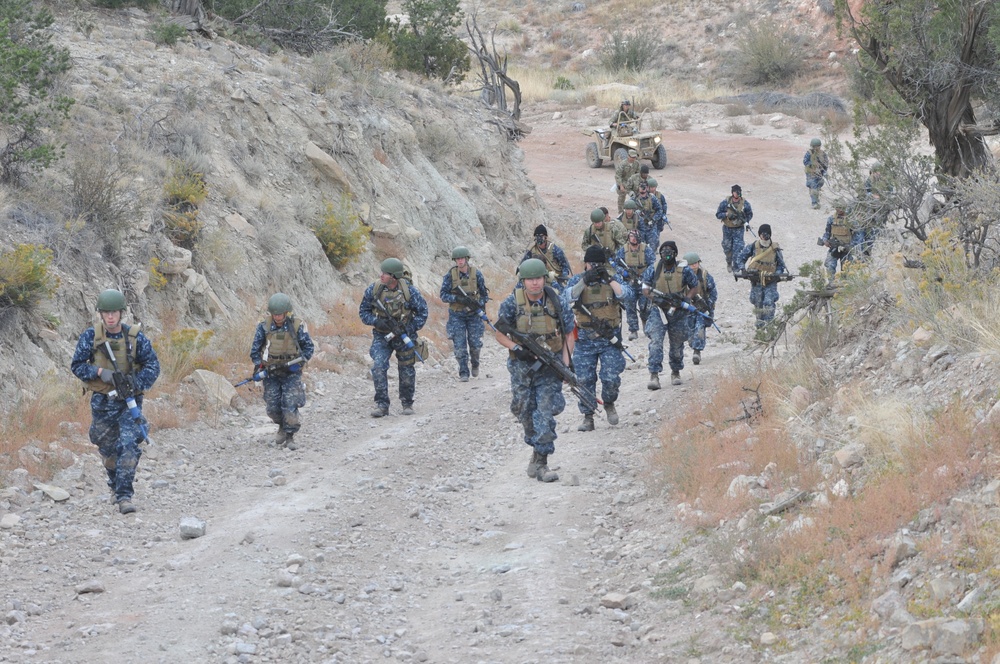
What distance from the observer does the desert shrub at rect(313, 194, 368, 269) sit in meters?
16.4

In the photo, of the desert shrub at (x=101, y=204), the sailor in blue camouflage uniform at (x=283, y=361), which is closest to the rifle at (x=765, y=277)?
the sailor in blue camouflage uniform at (x=283, y=361)

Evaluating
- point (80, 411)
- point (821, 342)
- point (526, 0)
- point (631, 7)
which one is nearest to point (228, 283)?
point (80, 411)

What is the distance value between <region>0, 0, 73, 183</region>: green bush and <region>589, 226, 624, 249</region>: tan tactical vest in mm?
7243

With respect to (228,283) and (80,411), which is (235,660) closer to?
(80,411)

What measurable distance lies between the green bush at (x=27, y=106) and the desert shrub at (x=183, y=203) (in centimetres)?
147

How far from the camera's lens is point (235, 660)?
5.99 m

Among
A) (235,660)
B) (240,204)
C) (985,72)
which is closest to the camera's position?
(235,660)

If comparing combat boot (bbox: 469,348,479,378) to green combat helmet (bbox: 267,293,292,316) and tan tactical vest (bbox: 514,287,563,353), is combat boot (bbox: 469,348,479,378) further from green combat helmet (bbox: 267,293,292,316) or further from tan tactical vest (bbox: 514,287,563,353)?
tan tactical vest (bbox: 514,287,563,353)

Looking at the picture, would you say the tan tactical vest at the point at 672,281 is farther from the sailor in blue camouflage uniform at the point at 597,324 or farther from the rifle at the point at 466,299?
the rifle at the point at 466,299

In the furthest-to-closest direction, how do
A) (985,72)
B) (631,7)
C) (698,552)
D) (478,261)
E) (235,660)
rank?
(631,7)
(478,261)
(985,72)
(698,552)
(235,660)

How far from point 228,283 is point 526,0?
45161mm

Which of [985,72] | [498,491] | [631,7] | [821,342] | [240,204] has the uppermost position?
[631,7]

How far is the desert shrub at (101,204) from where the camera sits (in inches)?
500

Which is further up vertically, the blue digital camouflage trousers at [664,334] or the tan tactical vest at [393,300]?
the tan tactical vest at [393,300]
